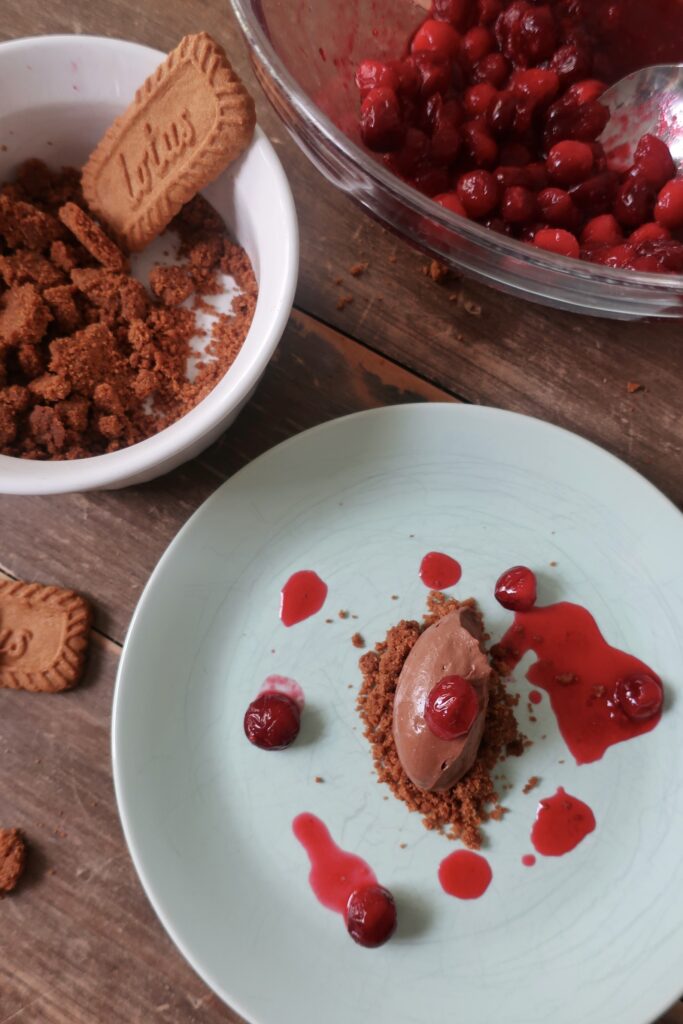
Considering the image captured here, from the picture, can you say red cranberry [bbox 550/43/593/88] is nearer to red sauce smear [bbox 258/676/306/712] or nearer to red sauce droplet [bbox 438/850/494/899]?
red sauce smear [bbox 258/676/306/712]

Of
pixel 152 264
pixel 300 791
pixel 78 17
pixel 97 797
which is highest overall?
pixel 78 17

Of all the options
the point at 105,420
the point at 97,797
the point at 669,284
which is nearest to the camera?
the point at 669,284

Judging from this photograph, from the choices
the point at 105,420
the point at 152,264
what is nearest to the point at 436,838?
the point at 105,420

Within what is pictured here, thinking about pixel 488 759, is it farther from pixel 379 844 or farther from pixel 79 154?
pixel 79 154

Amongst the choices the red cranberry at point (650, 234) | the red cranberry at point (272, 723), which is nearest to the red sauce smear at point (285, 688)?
the red cranberry at point (272, 723)

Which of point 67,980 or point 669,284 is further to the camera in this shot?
point 67,980

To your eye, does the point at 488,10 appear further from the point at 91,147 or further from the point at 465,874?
the point at 465,874

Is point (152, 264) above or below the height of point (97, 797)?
above
